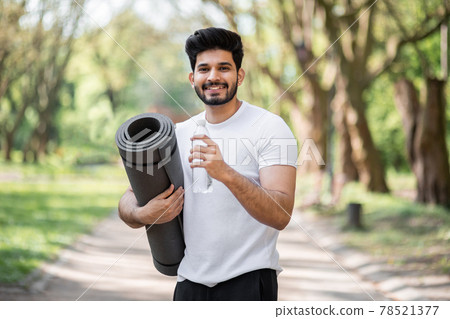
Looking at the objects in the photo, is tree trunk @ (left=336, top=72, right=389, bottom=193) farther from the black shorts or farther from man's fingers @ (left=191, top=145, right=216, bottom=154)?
man's fingers @ (left=191, top=145, right=216, bottom=154)

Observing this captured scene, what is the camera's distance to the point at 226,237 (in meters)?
2.25

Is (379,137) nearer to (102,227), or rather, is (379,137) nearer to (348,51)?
(348,51)

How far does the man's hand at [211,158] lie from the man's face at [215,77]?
333 millimetres

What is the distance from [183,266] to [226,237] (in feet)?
0.80

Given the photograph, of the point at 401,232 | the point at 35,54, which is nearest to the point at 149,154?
the point at 401,232

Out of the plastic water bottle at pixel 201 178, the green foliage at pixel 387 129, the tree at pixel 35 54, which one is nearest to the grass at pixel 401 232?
the plastic water bottle at pixel 201 178

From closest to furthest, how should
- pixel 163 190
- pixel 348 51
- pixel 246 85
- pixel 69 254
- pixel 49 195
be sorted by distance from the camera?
pixel 163 190 → pixel 69 254 → pixel 348 51 → pixel 49 195 → pixel 246 85

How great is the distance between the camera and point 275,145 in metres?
2.18

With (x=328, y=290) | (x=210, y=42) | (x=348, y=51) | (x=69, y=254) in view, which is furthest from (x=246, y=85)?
(x=210, y=42)

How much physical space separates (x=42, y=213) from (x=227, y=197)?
11.2m

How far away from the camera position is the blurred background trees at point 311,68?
1150cm

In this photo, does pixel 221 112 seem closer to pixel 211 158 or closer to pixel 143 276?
pixel 211 158

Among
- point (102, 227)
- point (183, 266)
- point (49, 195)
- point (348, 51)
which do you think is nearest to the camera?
point (183, 266)

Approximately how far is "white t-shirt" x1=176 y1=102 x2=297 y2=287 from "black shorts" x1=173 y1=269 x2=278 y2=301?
0.04 meters
